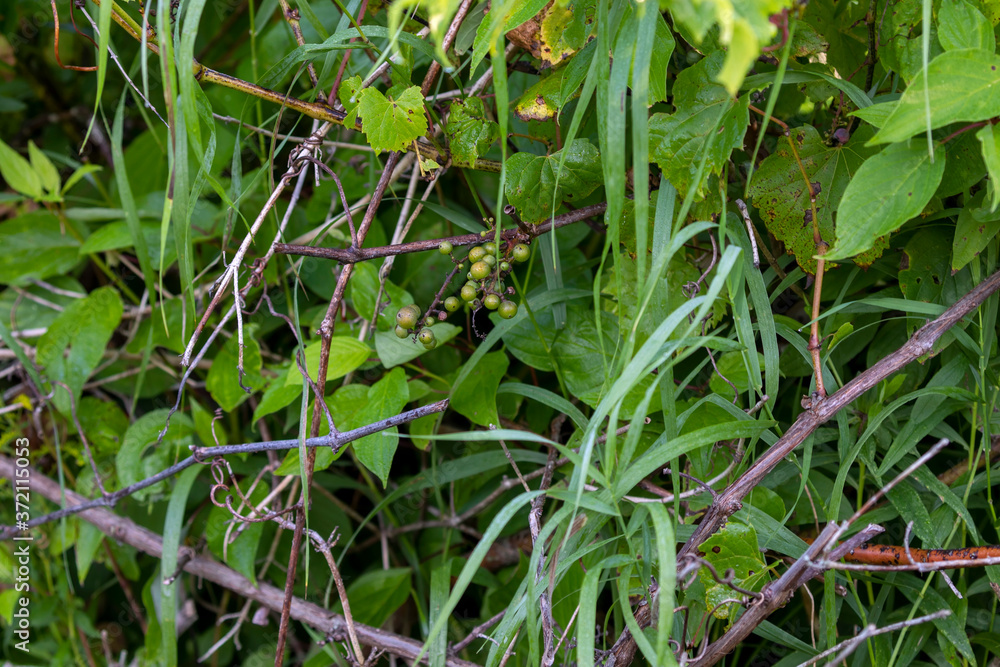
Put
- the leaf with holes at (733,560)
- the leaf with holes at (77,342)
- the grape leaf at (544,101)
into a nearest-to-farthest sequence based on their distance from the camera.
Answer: the leaf with holes at (733,560) < the grape leaf at (544,101) < the leaf with holes at (77,342)

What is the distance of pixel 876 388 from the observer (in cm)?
86

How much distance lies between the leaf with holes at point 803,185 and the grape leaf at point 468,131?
35cm

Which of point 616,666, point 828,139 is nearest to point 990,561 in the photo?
point 616,666

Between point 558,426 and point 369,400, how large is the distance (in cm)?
31

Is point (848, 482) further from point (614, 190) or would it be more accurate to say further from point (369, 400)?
point (369, 400)

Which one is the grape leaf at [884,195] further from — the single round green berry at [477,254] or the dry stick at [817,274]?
the single round green berry at [477,254]

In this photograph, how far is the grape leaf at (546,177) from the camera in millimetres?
830

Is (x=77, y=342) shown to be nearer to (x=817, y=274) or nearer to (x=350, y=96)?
(x=350, y=96)

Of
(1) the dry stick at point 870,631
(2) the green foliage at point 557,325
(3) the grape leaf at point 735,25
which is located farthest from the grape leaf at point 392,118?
(1) the dry stick at point 870,631

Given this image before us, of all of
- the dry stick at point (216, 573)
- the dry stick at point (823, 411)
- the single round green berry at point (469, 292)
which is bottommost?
the dry stick at point (216, 573)

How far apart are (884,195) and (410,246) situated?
55cm

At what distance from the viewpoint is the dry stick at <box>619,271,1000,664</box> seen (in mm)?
732

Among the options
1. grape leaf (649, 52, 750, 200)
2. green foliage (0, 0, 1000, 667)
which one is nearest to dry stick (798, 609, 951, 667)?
green foliage (0, 0, 1000, 667)

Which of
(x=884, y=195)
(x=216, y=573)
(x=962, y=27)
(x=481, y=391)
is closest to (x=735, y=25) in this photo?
(x=884, y=195)
